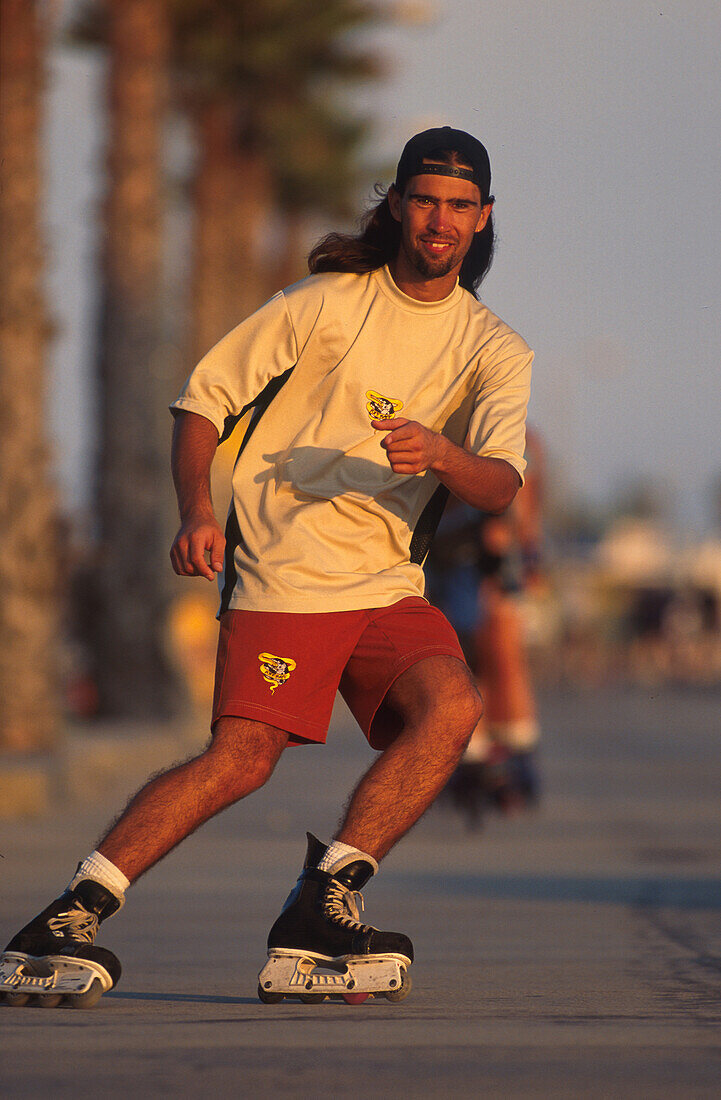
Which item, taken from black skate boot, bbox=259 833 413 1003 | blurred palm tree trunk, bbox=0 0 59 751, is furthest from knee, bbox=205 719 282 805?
blurred palm tree trunk, bbox=0 0 59 751

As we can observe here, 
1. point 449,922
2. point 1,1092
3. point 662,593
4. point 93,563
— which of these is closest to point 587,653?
point 662,593

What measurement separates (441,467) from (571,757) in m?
13.7

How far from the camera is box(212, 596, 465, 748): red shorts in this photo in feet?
15.7

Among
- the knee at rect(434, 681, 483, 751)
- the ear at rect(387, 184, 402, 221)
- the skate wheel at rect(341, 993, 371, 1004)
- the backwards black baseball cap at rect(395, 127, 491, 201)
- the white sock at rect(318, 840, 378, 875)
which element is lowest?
the skate wheel at rect(341, 993, 371, 1004)

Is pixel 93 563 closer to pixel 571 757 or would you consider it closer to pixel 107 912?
pixel 571 757

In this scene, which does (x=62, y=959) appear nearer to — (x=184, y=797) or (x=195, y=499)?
(x=184, y=797)

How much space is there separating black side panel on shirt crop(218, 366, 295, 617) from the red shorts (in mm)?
72

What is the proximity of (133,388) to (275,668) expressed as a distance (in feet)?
44.7

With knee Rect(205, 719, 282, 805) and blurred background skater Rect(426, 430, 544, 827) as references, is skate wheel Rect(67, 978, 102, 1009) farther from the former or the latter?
blurred background skater Rect(426, 430, 544, 827)

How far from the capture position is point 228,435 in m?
4.95

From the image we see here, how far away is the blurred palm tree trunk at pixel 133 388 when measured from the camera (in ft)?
60.3

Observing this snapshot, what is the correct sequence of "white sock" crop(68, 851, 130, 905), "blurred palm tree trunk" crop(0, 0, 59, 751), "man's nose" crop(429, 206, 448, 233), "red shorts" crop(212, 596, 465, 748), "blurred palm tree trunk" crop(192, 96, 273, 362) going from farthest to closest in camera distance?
"blurred palm tree trunk" crop(192, 96, 273, 362) → "blurred palm tree trunk" crop(0, 0, 59, 751) → "man's nose" crop(429, 206, 448, 233) → "red shorts" crop(212, 596, 465, 748) → "white sock" crop(68, 851, 130, 905)

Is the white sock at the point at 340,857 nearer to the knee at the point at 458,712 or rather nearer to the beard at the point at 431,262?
the knee at the point at 458,712

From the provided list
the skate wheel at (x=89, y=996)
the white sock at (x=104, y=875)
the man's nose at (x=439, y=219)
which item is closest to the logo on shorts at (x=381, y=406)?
the man's nose at (x=439, y=219)
